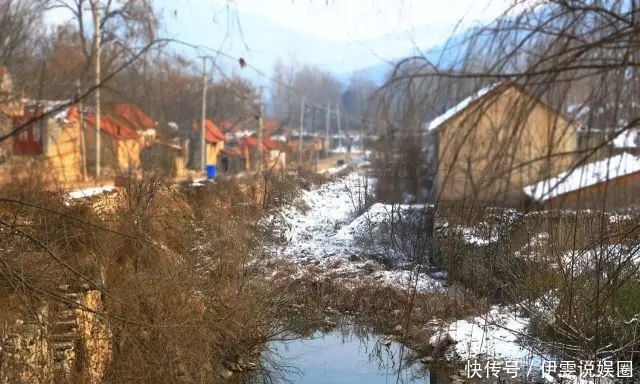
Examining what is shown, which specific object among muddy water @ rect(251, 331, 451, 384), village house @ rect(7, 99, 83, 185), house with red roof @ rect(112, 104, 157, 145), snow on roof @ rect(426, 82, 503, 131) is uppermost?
snow on roof @ rect(426, 82, 503, 131)

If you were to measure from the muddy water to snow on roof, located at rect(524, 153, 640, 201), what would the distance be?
850cm

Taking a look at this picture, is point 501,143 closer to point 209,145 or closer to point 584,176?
point 584,176

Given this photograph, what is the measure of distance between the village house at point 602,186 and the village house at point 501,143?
0.30ft

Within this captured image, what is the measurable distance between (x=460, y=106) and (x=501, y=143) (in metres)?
0.22

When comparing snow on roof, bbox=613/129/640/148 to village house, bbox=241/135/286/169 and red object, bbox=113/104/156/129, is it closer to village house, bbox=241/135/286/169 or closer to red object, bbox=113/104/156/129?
red object, bbox=113/104/156/129

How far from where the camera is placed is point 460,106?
226 centimetres

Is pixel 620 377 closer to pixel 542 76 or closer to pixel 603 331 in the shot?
pixel 603 331

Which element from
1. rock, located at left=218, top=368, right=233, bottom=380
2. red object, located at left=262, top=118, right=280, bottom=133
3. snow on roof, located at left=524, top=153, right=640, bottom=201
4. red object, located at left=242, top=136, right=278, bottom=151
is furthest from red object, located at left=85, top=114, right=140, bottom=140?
red object, located at left=262, top=118, right=280, bottom=133

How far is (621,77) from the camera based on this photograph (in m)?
2.21

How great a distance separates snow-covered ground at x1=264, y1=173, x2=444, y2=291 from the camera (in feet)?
48.7

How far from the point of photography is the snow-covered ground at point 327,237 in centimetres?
1484

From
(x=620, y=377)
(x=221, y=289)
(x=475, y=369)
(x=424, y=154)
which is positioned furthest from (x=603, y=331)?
(x=424, y=154)

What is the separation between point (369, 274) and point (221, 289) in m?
6.19

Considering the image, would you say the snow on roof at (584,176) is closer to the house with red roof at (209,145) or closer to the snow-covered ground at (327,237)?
the snow-covered ground at (327,237)
